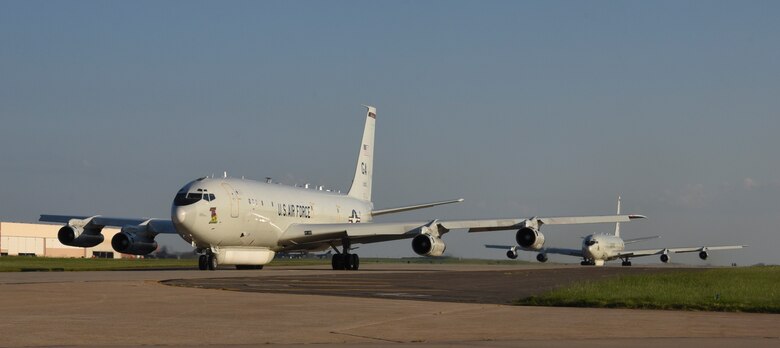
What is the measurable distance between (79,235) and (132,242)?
244 cm

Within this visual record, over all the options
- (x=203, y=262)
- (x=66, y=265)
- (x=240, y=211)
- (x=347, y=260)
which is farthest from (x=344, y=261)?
(x=66, y=265)

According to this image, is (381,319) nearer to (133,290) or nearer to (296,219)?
(133,290)

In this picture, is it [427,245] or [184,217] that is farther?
[427,245]

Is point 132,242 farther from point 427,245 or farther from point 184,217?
point 427,245

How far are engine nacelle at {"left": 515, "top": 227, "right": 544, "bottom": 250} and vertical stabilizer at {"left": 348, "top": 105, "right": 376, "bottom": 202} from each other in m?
16.9

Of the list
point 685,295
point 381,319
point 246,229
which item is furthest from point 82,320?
point 246,229

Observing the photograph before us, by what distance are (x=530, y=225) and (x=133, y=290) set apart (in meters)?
29.1

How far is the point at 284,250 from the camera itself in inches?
2128

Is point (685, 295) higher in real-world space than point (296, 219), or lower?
lower

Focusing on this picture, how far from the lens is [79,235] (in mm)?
50719

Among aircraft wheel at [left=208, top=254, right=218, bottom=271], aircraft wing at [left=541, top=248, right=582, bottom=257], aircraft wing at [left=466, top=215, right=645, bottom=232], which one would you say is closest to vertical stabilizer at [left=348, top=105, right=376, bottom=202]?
aircraft wing at [left=466, top=215, right=645, bottom=232]

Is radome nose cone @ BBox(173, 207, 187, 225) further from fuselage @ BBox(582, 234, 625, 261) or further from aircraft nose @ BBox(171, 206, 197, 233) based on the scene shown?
fuselage @ BBox(582, 234, 625, 261)

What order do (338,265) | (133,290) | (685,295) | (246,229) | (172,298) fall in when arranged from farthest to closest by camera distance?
(338,265), (246,229), (133,290), (685,295), (172,298)

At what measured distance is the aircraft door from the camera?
46656mm
